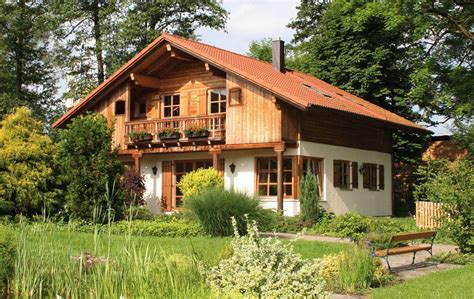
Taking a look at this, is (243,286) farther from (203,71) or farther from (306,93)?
(203,71)

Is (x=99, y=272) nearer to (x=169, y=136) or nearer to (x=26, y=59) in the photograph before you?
(x=169, y=136)

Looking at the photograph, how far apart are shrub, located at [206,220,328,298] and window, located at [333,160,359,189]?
17860 millimetres

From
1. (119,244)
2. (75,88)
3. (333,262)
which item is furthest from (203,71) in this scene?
(119,244)

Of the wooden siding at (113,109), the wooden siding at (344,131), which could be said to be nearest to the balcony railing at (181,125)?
the wooden siding at (113,109)

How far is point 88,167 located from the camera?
19172 mm

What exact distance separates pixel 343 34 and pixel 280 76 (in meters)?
9.21

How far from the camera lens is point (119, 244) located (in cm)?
676

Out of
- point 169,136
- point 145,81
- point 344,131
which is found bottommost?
point 169,136

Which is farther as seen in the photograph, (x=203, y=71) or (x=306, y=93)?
(x=203, y=71)

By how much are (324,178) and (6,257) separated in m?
17.3

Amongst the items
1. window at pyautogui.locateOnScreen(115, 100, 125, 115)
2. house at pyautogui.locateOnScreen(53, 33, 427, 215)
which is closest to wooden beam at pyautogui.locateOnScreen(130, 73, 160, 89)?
house at pyautogui.locateOnScreen(53, 33, 427, 215)

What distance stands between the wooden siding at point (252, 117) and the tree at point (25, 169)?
664 centimetres

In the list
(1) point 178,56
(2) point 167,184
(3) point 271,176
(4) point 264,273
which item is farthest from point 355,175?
(4) point 264,273

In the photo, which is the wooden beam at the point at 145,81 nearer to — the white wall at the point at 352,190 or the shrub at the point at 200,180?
the shrub at the point at 200,180
